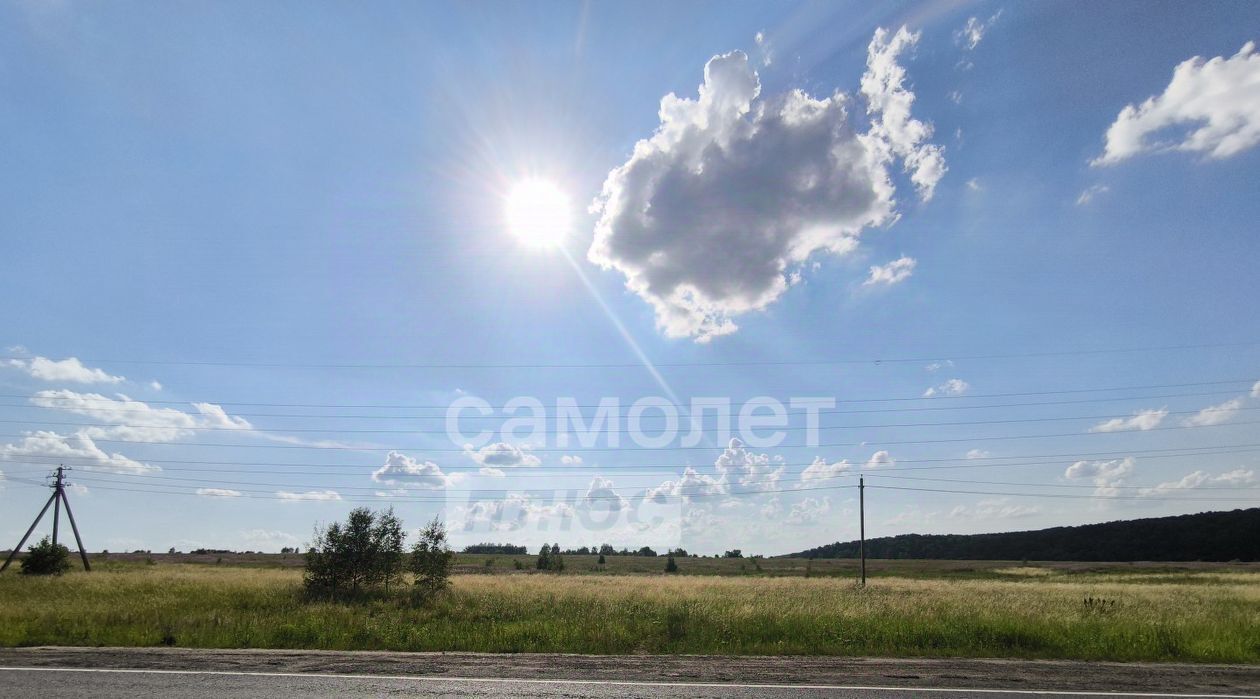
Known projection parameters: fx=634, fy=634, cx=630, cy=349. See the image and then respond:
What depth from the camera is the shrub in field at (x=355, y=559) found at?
2966 cm

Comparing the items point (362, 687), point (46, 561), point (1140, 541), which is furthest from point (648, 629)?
point (1140, 541)

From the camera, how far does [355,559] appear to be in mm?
30094

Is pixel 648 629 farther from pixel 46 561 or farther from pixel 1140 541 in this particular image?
pixel 1140 541

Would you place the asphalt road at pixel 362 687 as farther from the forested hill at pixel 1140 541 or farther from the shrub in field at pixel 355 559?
the forested hill at pixel 1140 541

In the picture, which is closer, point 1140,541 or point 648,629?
point 648,629

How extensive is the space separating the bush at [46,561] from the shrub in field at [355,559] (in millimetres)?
25172

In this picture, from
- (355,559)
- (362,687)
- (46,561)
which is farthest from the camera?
(46,561)

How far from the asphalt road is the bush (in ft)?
141

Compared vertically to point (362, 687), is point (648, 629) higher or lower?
lower

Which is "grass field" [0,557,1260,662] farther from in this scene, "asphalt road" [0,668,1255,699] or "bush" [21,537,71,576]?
"bush" [21,537,71,576]

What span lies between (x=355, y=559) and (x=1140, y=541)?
7102 inches

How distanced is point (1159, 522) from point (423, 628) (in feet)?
639

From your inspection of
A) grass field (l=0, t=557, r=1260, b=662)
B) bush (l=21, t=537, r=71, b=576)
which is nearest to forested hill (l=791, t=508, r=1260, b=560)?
grass field (l=0, t=557, r=1260, b=662)

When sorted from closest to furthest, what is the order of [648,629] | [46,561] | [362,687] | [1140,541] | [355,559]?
[362,687] → [648,629] → [355,559] → [46,561] → [1140,541]
